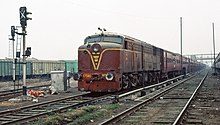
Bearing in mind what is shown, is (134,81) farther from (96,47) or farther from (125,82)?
(96,47)

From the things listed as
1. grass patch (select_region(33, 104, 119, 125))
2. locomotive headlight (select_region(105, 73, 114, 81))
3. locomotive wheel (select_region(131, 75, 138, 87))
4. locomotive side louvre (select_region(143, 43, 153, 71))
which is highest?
locomotive side louvre (select_region(143, 43, 153, 71))

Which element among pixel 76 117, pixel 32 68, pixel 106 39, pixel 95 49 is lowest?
pixel 76 117

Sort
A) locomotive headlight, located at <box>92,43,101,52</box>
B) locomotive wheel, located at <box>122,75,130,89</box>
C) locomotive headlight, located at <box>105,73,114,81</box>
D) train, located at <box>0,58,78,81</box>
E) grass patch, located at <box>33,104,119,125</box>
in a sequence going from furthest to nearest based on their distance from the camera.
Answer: train, located at <box>0,58,78,81</box>
locomotive wheel, located at <box>122,75,130,89</box>
locomotive headlight, located at <box>92,43,101,52</box>
locomotive headlight, located at <box>105,73,114,81</box>
grass patch, located at <box>33,104,119,125</box>

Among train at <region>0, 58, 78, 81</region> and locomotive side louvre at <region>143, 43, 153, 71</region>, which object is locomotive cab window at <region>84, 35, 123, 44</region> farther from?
train at <region>0, 58, 78, 81</region>

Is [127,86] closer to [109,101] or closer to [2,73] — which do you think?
[109,101]

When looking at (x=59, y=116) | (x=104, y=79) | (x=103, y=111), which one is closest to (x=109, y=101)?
(x=104, y=79)

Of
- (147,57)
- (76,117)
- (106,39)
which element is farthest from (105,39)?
(76,117)

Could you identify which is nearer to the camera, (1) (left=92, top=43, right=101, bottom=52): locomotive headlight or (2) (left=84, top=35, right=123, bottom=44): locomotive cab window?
(1) (left=92, top=43, right=101, bottom=52): locomotive headlight

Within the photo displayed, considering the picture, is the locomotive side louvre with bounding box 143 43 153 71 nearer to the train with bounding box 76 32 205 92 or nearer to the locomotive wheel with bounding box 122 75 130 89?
the train with bounding box 76 32 205 92

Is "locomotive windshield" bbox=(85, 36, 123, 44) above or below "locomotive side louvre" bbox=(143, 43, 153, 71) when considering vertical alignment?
above

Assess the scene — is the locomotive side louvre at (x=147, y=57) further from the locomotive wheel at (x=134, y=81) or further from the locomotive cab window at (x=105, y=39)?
the locomotive cab window at (x=105, y=39)

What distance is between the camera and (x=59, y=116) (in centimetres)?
1014

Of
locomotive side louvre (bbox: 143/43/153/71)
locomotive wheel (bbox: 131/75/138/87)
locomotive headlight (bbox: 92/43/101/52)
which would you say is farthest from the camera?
locomotive side louvre (bbox: 143/43/153/71)

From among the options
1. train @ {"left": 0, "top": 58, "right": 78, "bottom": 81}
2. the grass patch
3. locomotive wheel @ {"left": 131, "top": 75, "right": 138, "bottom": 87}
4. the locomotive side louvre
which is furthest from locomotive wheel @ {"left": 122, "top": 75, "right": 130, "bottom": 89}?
train @ {"left": 0, "top": 58, "right": 78, "bottom": 81}
